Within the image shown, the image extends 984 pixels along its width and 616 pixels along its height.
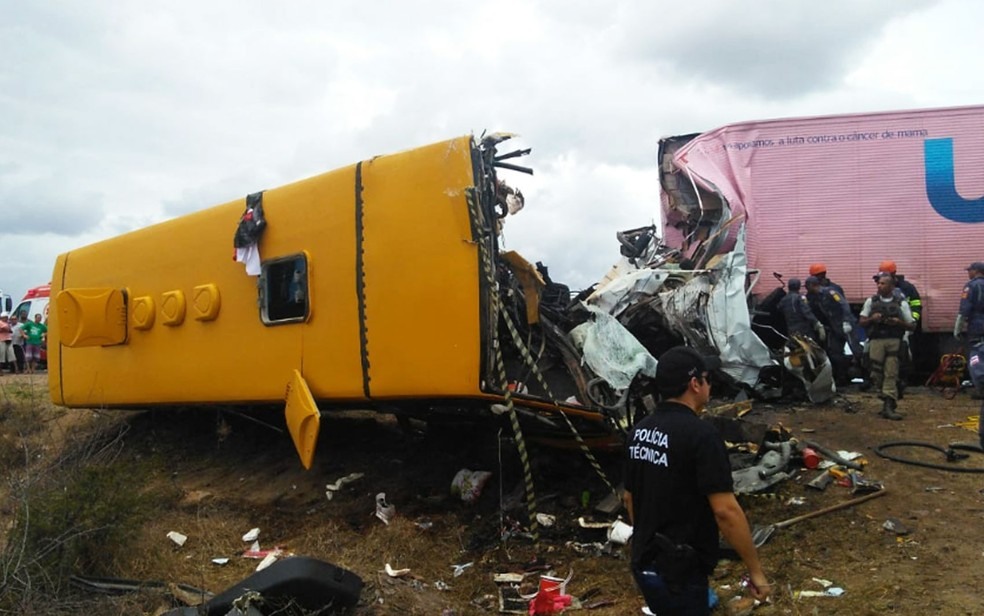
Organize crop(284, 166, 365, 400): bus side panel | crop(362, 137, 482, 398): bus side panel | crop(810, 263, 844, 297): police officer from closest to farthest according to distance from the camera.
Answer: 1. crop(362, 137, 482, 398): bus side panel
2. crop(284, 166, 365, 400): bus side panel
3. crop(810, 263, 844, 297): police officer

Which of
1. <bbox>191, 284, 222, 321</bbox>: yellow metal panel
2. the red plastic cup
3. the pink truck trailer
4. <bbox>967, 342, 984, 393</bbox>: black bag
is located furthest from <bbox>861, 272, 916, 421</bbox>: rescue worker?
<bbox>191, 284, 222, 321</bbox>: yellow metal panel

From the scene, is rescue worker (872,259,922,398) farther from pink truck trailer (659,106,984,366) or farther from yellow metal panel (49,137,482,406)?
yellow metal panel (49,137,482,406)

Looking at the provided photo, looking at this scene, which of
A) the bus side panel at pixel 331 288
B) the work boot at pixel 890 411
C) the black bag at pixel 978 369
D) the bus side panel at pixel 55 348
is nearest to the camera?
the black bag at pixel 978 369

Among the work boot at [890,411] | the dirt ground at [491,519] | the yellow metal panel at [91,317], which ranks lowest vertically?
the dirt ground at [491,519]

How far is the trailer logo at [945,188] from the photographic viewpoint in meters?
9.02

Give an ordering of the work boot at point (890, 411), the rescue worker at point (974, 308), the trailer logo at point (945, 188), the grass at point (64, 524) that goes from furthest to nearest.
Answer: the trailer logo at point (945, 188)
the rescue worker at point (974, 308)
the work boot at point (890, 411)
the grass at point (64, 524)

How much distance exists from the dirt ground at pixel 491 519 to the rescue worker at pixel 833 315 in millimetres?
535

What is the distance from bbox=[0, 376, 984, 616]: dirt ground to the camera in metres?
4.38

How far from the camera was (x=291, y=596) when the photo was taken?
4059 millimetres

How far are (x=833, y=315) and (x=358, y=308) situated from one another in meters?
5.61

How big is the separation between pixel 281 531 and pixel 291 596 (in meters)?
2.13

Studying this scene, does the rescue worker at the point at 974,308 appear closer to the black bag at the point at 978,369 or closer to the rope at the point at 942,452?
the rope at the point at 942,452

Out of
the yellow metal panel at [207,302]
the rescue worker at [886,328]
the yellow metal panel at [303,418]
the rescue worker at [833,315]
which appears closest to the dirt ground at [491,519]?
the rescue worker at [886,328]

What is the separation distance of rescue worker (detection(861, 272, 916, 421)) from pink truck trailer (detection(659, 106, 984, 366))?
65.4 inches
